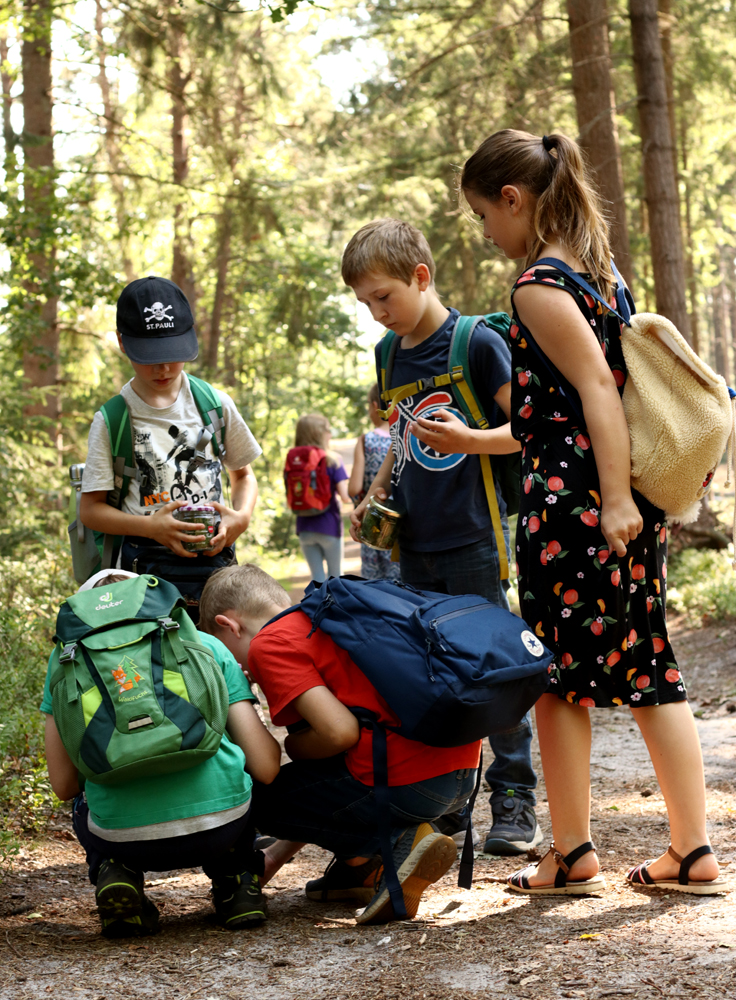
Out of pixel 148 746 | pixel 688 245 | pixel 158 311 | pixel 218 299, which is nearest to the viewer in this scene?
pixel 148 746

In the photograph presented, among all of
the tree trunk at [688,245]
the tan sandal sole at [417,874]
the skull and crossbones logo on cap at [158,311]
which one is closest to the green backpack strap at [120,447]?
the skull and crossbones logo on cap at [158,311]

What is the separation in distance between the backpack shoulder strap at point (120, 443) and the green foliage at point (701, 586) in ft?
21.5

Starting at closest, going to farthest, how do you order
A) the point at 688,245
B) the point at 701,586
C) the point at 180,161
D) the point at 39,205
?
the point at 701,586, the point at 39,205, the point at 180,161, the point at 688,245

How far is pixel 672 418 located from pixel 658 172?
9239 millimetres

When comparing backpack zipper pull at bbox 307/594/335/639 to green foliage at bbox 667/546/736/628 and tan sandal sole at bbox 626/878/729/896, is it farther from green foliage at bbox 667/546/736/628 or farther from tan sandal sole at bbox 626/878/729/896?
green foliage at bbox 667/546/736/628

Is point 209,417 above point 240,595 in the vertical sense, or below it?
above

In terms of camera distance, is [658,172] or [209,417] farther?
[658,172]

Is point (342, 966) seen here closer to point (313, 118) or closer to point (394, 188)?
point (394, 188)

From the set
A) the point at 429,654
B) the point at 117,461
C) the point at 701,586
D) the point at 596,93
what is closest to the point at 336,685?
the point at 429,654

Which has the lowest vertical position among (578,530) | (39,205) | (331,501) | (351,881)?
(351,881)

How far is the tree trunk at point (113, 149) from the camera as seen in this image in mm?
11134

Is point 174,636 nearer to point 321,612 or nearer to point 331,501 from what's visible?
point 321,612

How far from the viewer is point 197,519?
3.47 m

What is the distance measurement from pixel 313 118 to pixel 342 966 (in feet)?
62.6
